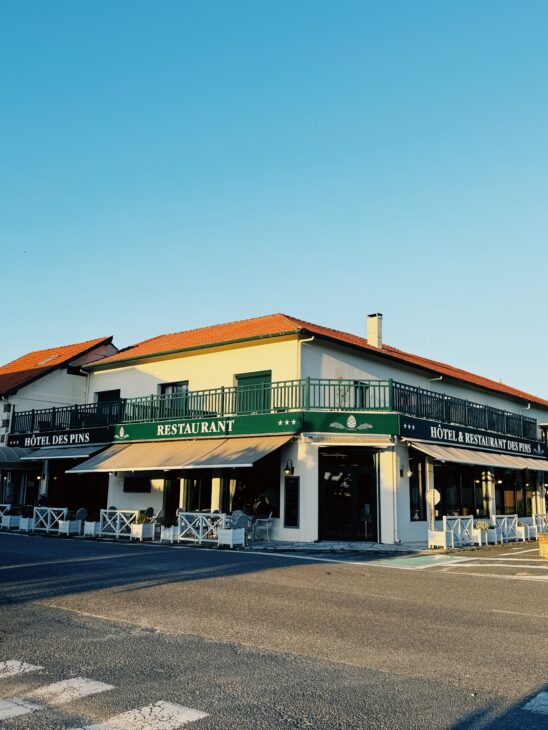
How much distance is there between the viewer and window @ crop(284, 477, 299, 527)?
20906mm

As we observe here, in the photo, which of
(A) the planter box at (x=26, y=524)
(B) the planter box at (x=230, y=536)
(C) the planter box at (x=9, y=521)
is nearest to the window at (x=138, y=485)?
(A) the planter box at (x=26, y=524)

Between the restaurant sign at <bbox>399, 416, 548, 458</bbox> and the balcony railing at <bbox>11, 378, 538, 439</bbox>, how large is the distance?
500mm

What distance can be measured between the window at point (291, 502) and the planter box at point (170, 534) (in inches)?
138

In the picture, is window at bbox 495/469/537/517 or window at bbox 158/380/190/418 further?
window at bbox 495/469/537/517

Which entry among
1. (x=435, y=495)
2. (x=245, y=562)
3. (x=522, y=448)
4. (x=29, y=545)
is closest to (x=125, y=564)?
(x=245, y=562)

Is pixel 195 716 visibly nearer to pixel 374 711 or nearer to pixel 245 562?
pixel 374 711

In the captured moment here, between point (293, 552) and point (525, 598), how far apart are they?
8507 millimetres

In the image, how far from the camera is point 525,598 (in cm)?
1039

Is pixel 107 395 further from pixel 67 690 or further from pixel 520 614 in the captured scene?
pixel 67 690

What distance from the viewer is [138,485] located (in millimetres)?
25797

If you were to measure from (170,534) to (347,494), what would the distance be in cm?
579

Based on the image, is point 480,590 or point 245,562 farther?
point 245,562

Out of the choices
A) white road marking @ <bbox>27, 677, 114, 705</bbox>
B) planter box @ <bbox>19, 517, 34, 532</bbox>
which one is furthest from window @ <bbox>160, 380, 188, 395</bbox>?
white road marking @ <bbox>27, 677, 114, 705</bbox>

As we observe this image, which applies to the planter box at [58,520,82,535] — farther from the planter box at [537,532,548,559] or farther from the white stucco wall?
the planter box at [537,532,548,559]
